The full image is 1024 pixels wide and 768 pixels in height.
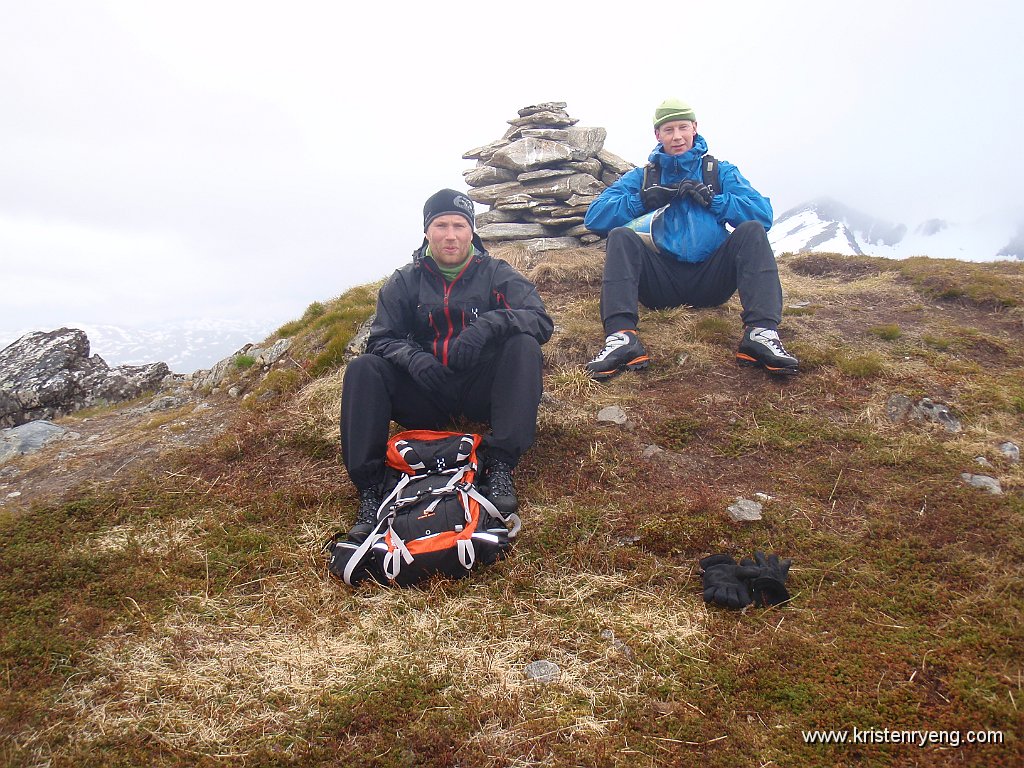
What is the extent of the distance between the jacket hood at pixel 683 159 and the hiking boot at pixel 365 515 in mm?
5144

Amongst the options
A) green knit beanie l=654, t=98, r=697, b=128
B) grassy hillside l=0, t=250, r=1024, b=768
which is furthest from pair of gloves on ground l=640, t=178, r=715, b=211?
grassy hillside l=0, t=250, r=1024, b=768

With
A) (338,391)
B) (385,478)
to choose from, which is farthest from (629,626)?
(338,391)

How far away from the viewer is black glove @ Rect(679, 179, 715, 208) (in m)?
6.75

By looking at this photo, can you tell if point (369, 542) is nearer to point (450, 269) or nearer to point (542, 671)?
point (542, 671)

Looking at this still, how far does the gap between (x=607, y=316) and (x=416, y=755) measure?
5.07m

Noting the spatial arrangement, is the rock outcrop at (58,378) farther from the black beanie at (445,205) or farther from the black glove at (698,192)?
the black glove at (698,192)

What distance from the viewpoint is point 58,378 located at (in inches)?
406

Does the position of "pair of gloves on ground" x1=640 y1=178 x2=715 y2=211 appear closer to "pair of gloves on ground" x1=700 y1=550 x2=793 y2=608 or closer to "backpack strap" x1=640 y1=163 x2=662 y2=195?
"backpack strap" x1=640 y1=163 x2=662 y2=195

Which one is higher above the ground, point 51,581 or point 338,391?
point 338,391

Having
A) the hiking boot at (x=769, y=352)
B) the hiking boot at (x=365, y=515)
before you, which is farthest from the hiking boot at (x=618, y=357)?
the hiking boot at (x=365, y=515)

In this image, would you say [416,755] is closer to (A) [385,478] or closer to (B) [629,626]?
(B) [629,626]

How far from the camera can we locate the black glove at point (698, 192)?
6746 mm

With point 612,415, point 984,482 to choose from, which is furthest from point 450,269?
point 984,482

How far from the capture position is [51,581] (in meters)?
4.20
